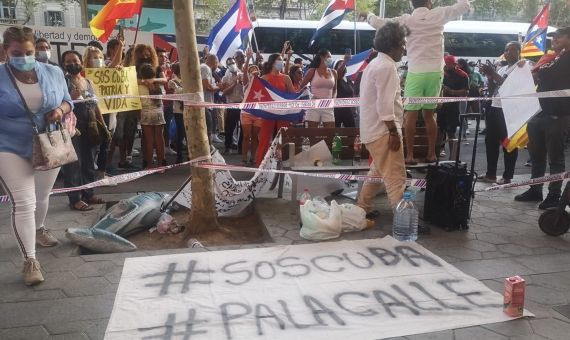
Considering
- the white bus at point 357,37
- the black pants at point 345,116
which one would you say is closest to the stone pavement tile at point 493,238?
the black pants at point 345,116

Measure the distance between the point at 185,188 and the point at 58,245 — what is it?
1608mm

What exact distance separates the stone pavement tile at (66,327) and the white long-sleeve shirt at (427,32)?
4.28 m

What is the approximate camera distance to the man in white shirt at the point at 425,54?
5.54 metres

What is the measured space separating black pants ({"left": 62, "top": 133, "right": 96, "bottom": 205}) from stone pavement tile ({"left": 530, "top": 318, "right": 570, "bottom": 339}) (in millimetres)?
4869

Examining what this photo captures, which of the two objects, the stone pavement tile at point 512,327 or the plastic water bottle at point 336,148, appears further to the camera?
the plastic water bottle at point 336,148

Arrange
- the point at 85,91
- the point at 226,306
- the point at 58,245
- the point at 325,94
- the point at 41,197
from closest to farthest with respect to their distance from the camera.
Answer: the point at 226,306 < the point at 41,197 < the point at 58,245 < the point at 85,91 < the point at 325,94

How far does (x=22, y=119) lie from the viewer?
3.71m

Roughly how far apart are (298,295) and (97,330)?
1391 mm

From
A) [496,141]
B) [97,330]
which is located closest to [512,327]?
[97,330]

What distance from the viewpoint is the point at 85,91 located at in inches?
233

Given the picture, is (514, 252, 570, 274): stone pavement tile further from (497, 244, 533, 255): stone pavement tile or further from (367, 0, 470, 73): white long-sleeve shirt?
(367, 0, 470, 73): white long-sleeve shirt

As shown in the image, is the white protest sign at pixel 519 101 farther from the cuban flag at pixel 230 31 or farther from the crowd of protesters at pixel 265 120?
the cuban flag at pixel 230 31

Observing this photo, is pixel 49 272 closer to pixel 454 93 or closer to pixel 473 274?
pixel 473 274

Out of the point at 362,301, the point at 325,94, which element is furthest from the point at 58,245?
the point at 325,94
